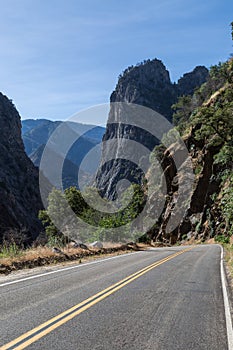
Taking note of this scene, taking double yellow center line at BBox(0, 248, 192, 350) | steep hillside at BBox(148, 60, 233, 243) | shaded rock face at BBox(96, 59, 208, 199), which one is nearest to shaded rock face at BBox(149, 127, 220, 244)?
steep hillside at BBox(148, 60, 233, 243)

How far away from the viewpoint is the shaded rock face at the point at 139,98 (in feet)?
522

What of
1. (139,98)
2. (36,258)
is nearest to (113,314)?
(36,258)

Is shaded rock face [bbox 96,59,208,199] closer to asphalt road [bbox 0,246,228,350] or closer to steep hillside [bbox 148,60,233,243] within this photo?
steep hillside [bbox 148,60,233,243]

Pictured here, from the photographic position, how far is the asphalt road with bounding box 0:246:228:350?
5.11 meters

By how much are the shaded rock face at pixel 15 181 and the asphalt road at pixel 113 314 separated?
62.0 metres

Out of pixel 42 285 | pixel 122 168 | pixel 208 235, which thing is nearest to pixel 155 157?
pixel 208 235

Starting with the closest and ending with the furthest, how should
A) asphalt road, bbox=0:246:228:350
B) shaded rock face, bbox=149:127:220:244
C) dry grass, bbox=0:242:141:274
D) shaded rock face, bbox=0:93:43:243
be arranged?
asphalt road, bbox=0:246:228:350 < dry grass, bbox=0:242:141:274 < shaded rock face, bbox=149:127:220:244 < shaded rock face, bbox=0:93:43:243

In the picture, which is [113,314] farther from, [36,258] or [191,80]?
[191,80]

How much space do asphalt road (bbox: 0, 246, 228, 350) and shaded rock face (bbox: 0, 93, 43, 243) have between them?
62.0 metres

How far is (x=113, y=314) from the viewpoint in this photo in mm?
6570

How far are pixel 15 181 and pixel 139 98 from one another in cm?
9411

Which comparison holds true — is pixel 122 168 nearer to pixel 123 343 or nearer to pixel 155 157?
pixel 155 157

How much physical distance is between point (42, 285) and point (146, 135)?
15609 centimetres

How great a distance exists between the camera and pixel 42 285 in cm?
942
